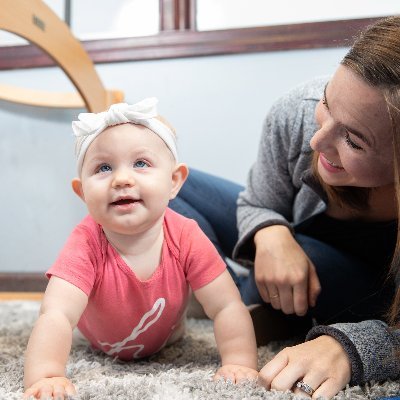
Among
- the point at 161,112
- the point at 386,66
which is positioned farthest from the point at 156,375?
the point at 161,112

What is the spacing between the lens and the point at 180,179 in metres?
Result: 0.68

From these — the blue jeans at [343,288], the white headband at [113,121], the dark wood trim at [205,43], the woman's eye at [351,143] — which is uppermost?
the dark wood trim at [205,43]

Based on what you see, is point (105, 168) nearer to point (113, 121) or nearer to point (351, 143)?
point (113, 121)

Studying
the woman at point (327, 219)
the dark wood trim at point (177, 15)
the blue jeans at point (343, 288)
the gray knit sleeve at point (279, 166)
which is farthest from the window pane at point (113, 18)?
the blue jeans at point (343, 288)

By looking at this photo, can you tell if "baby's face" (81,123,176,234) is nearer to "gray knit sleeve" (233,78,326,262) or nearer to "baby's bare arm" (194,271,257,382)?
"baby's bare arm" (194,271,257,382)

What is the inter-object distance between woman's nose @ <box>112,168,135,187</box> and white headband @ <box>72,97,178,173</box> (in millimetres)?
60

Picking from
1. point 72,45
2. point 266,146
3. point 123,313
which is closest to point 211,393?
point 123,313

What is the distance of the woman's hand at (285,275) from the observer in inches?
27.5

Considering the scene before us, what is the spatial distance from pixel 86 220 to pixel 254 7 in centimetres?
100

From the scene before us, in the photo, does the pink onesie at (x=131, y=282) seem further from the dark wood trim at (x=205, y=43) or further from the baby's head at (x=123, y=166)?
the dark wood trim at (x=205, y=43)

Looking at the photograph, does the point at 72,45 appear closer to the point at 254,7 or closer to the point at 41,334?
the point at 254,7

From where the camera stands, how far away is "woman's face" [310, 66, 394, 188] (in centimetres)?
54

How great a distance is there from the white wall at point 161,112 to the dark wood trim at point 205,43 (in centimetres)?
2

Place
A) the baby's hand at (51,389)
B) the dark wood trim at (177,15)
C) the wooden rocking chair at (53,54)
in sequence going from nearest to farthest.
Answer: the baby's hand at (51,389), the wooden rocking chair at (53,54), the dark wood trim at (177,15)
